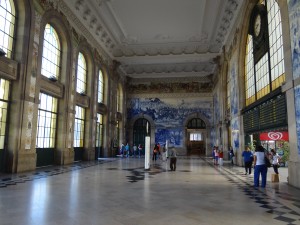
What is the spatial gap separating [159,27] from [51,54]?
324 inches

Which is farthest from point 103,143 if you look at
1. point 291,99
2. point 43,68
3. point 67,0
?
point 291,99

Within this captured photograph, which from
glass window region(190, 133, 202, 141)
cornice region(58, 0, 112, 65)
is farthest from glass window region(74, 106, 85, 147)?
glass window region(190, 133, 202, 141)

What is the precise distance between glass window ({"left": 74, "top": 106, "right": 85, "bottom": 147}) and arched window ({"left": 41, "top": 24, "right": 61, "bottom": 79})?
341 centimetres

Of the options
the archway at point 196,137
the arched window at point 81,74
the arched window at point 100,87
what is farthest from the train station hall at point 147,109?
the arched window at point 100,87

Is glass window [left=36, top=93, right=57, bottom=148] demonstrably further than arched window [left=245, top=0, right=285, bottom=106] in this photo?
Yes

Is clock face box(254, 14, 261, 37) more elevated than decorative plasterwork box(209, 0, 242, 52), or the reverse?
decorative plasterwork box(209, 0, 242, 52)

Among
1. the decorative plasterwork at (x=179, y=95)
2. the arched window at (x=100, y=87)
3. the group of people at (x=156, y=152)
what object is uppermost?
the decorative plasterwork at (x=179, y=95)

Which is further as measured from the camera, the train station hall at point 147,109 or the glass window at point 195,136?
the glass window at point 195,136

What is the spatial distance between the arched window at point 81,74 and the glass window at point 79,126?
4.17ft

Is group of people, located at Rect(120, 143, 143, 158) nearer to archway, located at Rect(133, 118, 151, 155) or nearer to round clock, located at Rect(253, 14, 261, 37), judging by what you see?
archway, located at Rect(133, 118, 151, 155)

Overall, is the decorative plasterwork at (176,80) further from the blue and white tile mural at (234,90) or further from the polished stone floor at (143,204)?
the polished stone floor at (143,204)

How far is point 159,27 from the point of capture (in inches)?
717

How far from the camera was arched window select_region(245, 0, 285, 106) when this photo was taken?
30.7ft

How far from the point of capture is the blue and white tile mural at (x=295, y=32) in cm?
717
